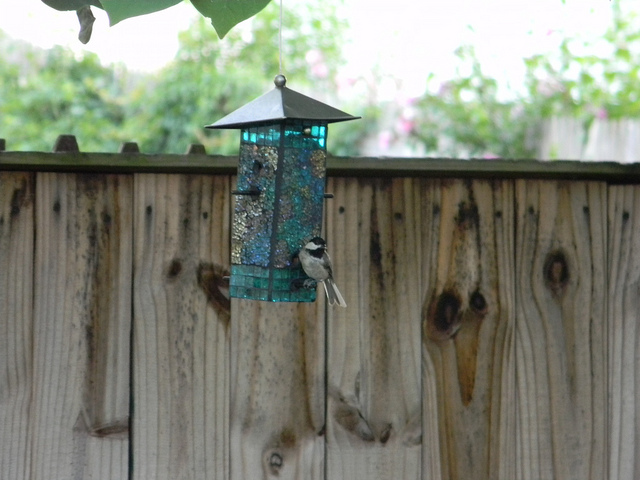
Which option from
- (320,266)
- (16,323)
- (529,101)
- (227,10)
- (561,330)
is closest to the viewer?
(227,10)

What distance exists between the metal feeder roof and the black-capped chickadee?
0.29 m

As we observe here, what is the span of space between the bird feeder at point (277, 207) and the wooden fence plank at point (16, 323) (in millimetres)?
528

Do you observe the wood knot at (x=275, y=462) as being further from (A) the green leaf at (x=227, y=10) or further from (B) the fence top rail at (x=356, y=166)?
(A) the green leaf at (x=227, y=10)

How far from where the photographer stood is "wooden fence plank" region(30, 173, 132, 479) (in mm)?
1923

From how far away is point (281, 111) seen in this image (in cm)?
159

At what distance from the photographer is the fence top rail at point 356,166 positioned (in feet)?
6.17

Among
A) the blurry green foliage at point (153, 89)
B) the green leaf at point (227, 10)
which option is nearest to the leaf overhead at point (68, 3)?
the green leaf at point (227, 10)

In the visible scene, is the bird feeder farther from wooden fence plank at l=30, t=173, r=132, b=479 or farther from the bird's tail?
wooden fence plank at l=30, t=173, r=132, b=479

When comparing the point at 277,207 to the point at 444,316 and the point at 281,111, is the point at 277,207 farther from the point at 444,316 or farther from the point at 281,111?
the point at 444,316

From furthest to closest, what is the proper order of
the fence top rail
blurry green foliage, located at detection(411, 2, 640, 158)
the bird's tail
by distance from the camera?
1. blurry green foliage, located at detection(411, 2, 640, 158)
2. the fence top rail
3. the bird's tail

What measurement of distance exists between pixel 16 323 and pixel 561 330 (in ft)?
4.57

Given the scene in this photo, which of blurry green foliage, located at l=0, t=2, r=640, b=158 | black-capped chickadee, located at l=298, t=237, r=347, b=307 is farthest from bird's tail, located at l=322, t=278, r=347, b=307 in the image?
blurry green foliage, located at l=0, t=2, r=640, b=158

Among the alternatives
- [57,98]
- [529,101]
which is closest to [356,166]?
[529,101]

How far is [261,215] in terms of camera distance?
5.98 feet
